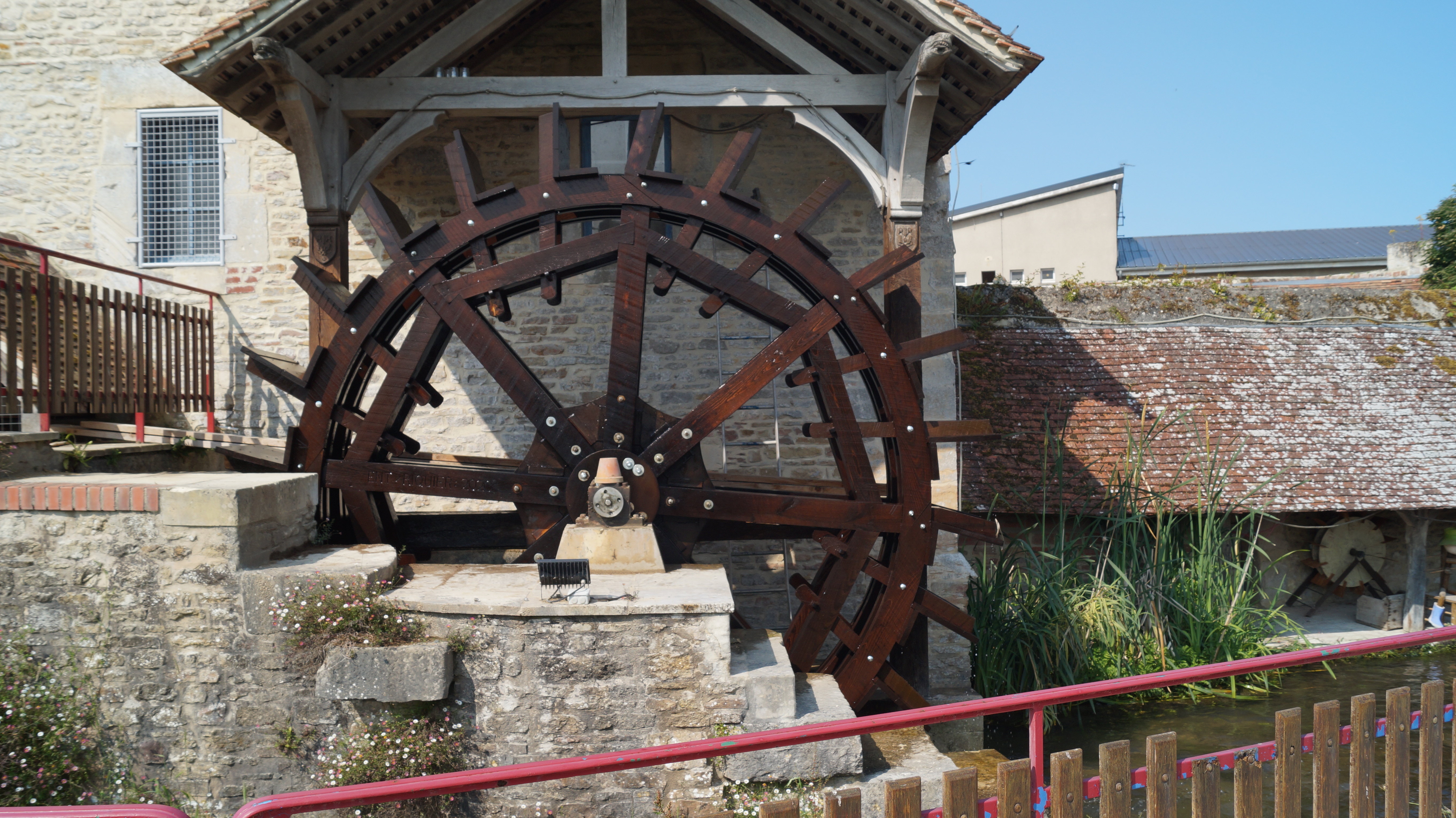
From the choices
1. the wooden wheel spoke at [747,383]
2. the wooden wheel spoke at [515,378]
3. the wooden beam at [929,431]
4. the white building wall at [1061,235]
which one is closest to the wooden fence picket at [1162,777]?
the wooden beam at [929,431]

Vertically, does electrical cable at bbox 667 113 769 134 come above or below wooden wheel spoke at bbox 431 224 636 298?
above

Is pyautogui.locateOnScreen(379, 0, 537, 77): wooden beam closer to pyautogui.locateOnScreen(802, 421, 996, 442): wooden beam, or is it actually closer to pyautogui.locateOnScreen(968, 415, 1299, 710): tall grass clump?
pyautogui.locateOnScreen(802, 421, 996, 442): wooden beam

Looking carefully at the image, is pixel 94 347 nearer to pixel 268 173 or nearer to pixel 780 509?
pixel 268 173

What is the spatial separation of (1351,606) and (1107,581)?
383 cm

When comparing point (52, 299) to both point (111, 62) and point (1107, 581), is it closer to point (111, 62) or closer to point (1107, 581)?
point (111, 62)

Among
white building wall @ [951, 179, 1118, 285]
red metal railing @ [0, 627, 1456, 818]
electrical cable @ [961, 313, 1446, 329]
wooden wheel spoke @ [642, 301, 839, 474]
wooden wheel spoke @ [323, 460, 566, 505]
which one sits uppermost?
white building wall @ [951, 179, 1118, 285]

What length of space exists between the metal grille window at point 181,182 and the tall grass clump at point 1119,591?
247 inches

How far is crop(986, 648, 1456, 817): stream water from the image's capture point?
5.51m

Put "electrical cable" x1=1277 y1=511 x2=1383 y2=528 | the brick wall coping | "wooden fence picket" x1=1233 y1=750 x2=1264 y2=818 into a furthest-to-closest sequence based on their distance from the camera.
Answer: "electrical cable" x1=1277 y1=511 x2=1383 y2=528
the brick wall coping
"wooden fence picket" x1=1233 y1=750 x2=1264 y2=818

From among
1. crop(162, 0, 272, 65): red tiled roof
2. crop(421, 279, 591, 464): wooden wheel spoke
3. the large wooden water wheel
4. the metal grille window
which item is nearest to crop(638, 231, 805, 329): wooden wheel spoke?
the large wooden water wheel

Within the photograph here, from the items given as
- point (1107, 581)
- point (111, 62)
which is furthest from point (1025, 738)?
point (111, 62)

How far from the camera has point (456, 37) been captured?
5.46 metres

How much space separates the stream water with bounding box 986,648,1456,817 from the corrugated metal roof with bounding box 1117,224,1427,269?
49.4 ft

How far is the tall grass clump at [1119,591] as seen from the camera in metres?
6.28
